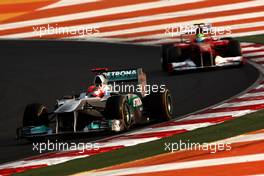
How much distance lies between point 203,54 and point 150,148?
1052cm

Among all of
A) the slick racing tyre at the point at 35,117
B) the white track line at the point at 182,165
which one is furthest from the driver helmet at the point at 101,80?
the white track line at the point at 182,165

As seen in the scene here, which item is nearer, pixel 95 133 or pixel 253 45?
pixel 95 133

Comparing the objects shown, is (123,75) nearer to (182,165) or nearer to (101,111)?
(101,111)

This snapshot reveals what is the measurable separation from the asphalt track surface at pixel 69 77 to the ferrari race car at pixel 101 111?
11.7 inches

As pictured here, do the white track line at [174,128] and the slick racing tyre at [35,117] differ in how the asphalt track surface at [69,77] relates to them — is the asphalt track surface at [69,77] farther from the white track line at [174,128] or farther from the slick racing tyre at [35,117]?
the white track line at [174,128]

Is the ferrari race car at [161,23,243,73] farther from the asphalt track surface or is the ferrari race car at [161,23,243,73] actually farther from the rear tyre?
the asphalt track surface

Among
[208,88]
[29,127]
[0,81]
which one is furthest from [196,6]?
[29,127]

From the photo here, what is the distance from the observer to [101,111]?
1468cm

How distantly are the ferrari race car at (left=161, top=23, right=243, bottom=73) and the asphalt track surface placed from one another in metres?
0.28

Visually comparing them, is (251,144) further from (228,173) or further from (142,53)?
(142,53)

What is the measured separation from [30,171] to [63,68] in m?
13.7

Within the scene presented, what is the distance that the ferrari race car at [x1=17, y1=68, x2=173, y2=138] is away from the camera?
14.2m

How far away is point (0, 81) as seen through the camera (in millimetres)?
23422

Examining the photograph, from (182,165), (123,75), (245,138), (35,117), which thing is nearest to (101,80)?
(123,75)
